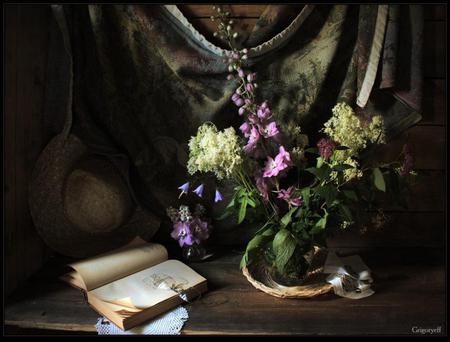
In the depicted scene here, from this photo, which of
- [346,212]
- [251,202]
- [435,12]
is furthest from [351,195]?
[435,12]

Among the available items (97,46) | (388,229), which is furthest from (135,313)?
(388,229)

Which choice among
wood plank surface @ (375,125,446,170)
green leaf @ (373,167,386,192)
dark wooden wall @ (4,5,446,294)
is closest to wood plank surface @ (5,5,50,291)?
dark wooden wall @ (4,5,446,294)

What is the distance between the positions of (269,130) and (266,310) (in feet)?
1.53

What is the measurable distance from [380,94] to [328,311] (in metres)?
0.68

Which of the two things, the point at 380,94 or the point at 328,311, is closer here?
the point at 328,311

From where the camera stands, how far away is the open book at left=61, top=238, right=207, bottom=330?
966mm

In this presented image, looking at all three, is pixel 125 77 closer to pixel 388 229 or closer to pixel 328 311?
pixel 328 311

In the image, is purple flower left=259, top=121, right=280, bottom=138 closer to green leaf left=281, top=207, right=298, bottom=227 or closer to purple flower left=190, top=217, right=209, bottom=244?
green leaf left=281, top=207, right=298, bottom=227

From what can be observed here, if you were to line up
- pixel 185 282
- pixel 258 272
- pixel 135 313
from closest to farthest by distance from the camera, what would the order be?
1. pixel 135 313
2. pixel 185 282
3. pixel 258 272

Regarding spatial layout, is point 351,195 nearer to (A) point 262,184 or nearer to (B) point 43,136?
(A) point 262,184

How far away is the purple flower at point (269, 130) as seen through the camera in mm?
998

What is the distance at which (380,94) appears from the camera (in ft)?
4.06

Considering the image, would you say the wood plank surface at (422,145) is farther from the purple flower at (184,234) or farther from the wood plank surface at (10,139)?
the wood plank surface at (10,139)

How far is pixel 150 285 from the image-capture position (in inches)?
42.1
